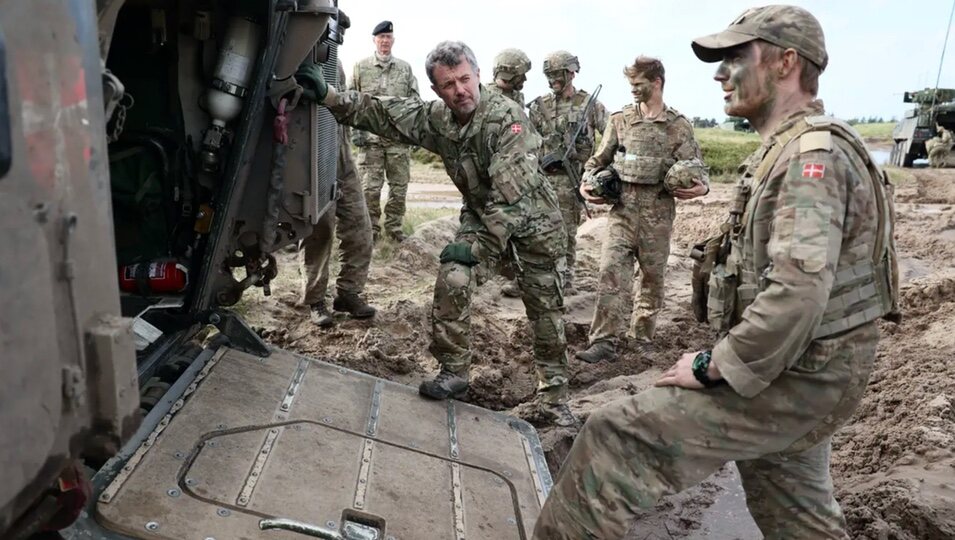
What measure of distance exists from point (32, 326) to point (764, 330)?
168 cm

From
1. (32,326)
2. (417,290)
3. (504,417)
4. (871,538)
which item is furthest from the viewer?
(417,290)

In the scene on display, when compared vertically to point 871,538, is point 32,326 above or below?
above

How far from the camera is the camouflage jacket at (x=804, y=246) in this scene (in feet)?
6.84

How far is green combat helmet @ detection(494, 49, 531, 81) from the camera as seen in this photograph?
693 cm

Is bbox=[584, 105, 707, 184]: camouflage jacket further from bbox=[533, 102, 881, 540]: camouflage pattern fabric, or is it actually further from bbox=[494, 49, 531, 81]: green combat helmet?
bbox=[533, 102, 881, 540]: camouflage pattern fabric

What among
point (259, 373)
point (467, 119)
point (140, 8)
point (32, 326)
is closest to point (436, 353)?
point (259, 373)

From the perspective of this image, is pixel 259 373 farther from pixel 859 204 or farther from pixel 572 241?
pixel 572 241

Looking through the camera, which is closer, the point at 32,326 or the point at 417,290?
the point at 32,326

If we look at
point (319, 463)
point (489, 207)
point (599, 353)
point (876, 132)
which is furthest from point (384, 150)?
Result: point (876, 132)

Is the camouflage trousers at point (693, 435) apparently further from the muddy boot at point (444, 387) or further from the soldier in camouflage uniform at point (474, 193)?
the soldier in camouflage uniform at point (474, 193)

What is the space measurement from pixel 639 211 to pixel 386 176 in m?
3.38

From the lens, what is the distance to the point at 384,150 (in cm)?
805

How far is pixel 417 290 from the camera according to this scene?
685cm

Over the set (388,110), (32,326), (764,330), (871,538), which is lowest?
(871,538)
